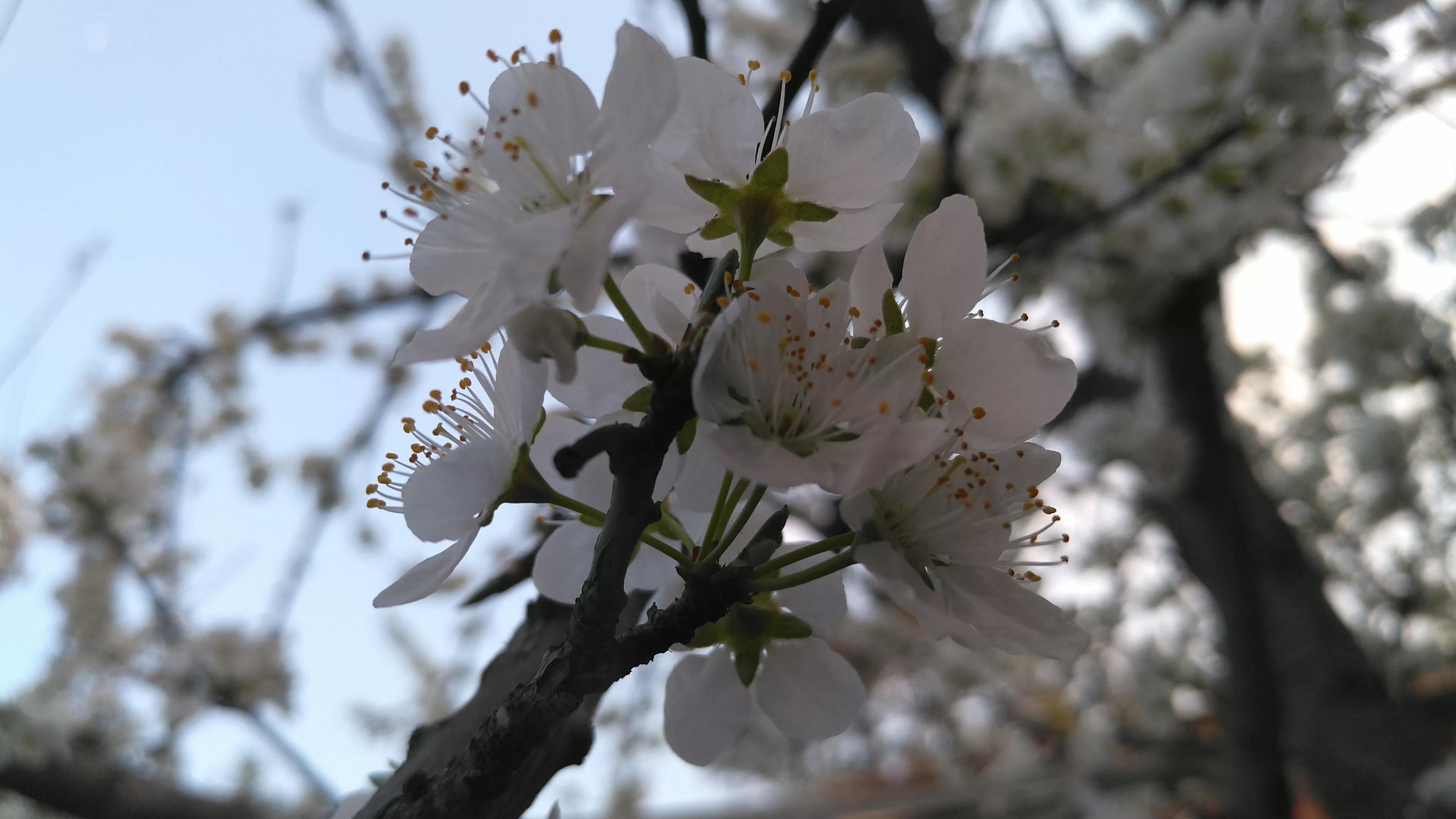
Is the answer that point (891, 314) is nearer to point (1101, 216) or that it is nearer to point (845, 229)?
point (845, 229)

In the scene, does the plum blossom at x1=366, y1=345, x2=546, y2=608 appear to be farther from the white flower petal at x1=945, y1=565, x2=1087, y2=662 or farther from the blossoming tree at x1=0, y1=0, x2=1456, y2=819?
the white flower petal at x1=945, y1=565, x2=1087, y2=662

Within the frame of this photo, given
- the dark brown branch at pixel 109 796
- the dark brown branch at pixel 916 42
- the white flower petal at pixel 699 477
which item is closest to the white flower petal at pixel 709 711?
the white flower petal at pixel 699 477

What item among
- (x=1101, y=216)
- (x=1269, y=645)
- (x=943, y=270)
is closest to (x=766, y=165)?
(x=943, y=270)

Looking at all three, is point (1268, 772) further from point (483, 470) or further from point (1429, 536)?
point (483, 470)

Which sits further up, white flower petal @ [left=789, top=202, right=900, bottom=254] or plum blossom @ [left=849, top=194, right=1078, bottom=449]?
white flower petal @ [left=789, top=202, right=900, bottom=254]

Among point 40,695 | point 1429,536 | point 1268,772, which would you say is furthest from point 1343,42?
point 40,695

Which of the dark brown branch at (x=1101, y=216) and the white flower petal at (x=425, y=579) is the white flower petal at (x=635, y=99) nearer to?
the white flower petal at (x=425, y=579)

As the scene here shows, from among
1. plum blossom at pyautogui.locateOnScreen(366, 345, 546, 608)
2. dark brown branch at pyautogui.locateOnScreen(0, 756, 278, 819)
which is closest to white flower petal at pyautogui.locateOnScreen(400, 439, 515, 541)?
plum blossom at pyautogui.locateOnScreen(366, 345, 546, 608)

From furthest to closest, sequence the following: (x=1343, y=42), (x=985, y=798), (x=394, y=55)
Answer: (x=985, y=798) < (x=394, y=55) < (x=1343, y=42)
